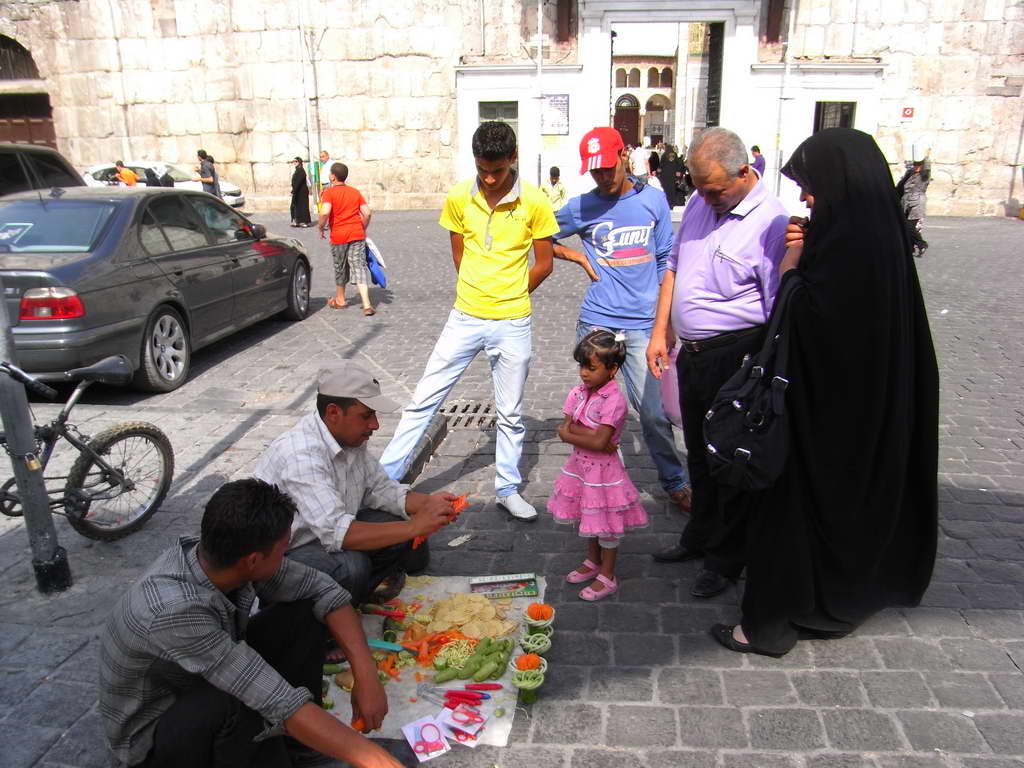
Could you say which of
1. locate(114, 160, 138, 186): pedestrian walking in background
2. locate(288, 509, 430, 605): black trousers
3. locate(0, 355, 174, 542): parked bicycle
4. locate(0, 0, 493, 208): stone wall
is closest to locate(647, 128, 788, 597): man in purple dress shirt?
locate(288, 509, 430, 605): black trousers

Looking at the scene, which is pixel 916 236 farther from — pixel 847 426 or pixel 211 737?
pixel 211 737

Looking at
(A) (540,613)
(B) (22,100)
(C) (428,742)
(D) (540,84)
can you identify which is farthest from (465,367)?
(B) (22,100)

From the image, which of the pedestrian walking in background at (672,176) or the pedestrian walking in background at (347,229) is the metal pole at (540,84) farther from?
the pedestrian walking in background at (347,229)

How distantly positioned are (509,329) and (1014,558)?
2766 millimetres

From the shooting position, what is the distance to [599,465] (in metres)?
3.68

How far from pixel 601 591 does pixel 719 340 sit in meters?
1.24

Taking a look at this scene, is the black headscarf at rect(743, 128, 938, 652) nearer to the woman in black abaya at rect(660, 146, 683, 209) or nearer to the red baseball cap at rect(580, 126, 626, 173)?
the red baseball cap at rect(580, 126, 626, 173)

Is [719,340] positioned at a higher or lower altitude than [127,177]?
higher

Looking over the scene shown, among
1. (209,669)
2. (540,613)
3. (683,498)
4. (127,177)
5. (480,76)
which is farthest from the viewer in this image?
(480,76)

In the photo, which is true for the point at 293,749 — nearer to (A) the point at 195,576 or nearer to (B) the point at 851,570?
(A) the point at 195,576

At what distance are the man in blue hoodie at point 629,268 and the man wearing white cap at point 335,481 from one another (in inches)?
61.4

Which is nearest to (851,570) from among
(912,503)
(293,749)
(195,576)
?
(912,503)

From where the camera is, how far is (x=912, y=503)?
10.8ft

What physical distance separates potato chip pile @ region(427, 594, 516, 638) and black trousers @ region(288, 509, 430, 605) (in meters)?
0.28
